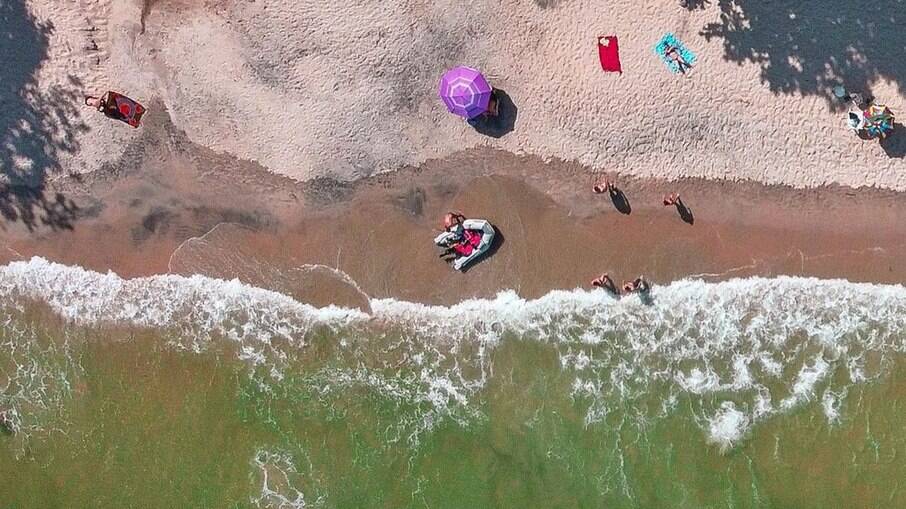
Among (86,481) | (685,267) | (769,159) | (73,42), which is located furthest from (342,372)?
(769,159)

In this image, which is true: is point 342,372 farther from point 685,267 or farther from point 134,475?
point 685,267

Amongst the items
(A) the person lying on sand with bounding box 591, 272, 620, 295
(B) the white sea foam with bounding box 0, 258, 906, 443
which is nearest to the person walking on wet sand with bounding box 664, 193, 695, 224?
(B) the white sea foam with bounding box 0, 258, 906, 443

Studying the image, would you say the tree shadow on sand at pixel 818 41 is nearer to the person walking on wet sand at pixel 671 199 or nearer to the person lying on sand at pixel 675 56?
the person lying on sand at pixel 675 56

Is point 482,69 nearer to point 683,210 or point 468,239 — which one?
point 468,239

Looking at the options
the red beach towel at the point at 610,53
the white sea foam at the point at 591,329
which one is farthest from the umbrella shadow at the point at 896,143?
the red beach towel at the point at 610,53

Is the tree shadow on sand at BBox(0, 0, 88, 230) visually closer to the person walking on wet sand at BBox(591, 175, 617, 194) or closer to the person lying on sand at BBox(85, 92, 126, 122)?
the person lying on sand at BBox(85, 92, 126, 122)
